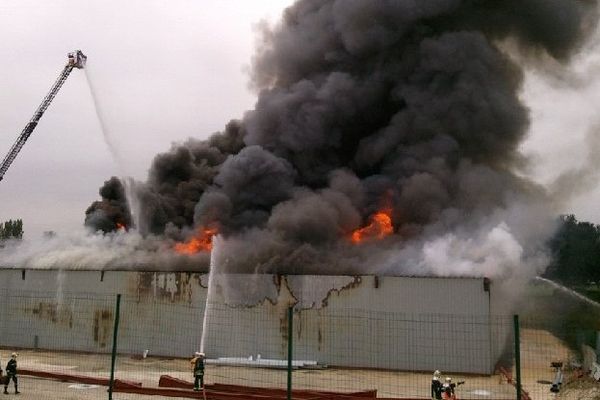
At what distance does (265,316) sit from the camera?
23.4m

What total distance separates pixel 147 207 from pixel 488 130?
75.3 feet

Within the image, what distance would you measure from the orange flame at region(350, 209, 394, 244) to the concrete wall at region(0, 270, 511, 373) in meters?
9.68

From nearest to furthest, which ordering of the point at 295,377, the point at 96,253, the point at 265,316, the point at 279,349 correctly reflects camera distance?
the point at 295,377
the point at 279,349
the point at 265,316
the point at 96,253

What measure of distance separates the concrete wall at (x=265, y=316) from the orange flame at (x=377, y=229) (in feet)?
31.8

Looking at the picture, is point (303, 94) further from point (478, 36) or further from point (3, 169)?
point (3, 169)

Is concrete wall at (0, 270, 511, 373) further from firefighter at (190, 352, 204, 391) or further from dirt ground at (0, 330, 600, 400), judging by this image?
firefighter at (190, 352, 204, 391)

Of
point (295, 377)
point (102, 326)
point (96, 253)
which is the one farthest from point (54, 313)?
point (295, 377)

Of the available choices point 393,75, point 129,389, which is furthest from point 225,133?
point 129,389

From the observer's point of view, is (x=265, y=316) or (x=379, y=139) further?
(x=379, y=139)

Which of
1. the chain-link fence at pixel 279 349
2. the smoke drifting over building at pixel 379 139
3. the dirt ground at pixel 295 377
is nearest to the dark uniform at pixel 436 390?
the dirt ground at pixel 295 377

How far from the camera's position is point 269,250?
92.0ft

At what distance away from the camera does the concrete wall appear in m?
21.3

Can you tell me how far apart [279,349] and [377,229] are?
12221mm

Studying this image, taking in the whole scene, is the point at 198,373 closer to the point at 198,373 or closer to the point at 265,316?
the point at 198,373
